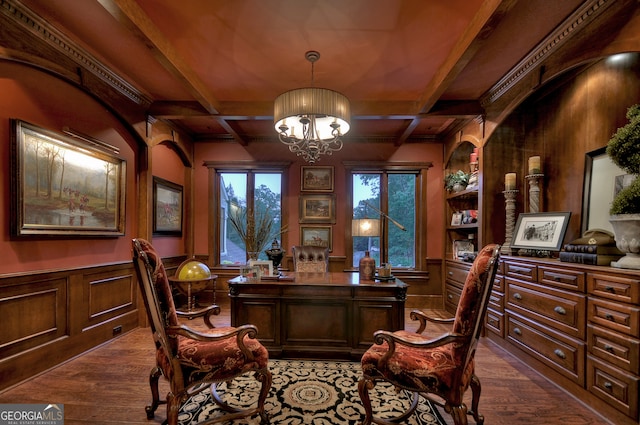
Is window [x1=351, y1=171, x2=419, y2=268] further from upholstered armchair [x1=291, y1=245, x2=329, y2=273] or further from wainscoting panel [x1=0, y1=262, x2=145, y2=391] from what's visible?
wainscoting panel [x1=0, y1=262, x2=145, y2=391]

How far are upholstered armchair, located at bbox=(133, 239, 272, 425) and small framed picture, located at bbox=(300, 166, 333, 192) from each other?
11.4 feet

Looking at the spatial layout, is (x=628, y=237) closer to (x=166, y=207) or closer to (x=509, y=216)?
(x=509, y=216)

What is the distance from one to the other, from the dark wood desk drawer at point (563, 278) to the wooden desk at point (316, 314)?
123cm

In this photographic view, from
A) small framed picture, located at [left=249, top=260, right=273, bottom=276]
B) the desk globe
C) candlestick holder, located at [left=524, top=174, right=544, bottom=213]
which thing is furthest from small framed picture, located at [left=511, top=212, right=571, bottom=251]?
the desk globe

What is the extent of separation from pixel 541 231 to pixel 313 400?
8.80ft

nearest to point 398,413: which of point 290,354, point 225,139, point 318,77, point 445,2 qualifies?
point 290,354

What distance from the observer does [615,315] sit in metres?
1.95

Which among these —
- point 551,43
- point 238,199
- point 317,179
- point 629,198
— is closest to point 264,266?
point 317,179

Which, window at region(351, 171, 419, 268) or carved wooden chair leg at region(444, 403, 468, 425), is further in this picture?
window at region(351, 171, 419, 268)

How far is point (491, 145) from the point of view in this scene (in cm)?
369

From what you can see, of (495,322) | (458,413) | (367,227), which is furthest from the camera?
(367,227)

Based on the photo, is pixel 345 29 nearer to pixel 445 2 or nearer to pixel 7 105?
pixel 445 2

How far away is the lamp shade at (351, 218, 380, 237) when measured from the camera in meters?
3.51

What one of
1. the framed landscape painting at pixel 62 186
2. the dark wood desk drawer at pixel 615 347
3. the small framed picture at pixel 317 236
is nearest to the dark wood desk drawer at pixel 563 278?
the dark wood desk drawer at pixel 615 347
